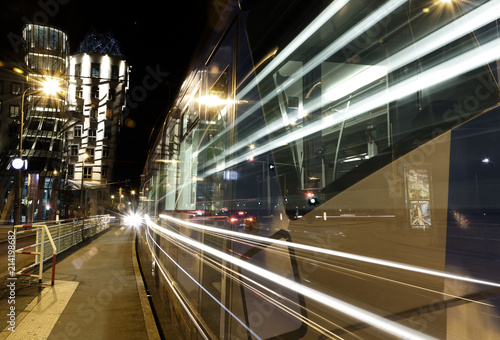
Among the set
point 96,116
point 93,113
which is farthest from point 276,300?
point 96,116

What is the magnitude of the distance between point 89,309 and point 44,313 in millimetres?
556

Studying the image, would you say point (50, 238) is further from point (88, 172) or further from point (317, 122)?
point (88, 172)

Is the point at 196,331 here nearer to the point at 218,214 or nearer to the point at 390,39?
the point at 218,214

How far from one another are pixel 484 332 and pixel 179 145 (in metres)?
4.53

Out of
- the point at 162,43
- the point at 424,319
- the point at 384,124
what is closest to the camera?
the point at 384,124

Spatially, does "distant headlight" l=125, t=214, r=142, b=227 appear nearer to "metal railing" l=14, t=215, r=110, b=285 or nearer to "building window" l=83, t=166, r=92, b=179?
"building window" l=83, t=166, r=92, b=179

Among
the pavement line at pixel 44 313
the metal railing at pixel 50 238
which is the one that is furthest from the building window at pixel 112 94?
the pavement line at pixel 44 313

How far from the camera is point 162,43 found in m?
5.66

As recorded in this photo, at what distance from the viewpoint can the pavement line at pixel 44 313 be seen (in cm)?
397

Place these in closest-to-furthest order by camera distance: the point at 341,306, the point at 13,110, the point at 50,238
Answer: the point at 341,306
the point at 50,238
the point at 13,110

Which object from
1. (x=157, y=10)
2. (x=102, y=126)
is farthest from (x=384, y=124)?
(x=102, y=126)

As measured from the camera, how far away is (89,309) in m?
5.04

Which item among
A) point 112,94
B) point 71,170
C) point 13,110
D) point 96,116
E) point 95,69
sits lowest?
point 71,170

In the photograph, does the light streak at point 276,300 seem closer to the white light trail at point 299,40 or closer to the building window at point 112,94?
the white light trail at point 299,40
